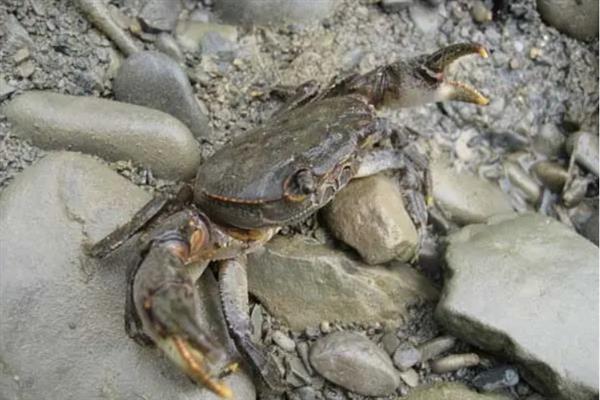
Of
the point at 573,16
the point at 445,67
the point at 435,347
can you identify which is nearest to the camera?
the point at 435,347

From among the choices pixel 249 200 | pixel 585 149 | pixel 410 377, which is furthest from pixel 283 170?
pixel 585 149

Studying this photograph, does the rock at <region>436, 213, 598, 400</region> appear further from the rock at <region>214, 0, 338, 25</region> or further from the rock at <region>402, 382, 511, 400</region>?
the rock at <region>214, 0, 338, 25</region>

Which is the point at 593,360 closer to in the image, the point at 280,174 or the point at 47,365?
the point at 280,174

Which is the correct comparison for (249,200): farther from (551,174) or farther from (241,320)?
(551,174)

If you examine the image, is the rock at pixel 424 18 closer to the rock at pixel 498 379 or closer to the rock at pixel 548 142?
the rock at pixel 548 142

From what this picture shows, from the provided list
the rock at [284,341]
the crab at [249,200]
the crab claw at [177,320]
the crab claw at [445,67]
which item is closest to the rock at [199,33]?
the crab at [249,200]

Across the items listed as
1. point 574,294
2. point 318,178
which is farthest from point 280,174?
point 574,294
